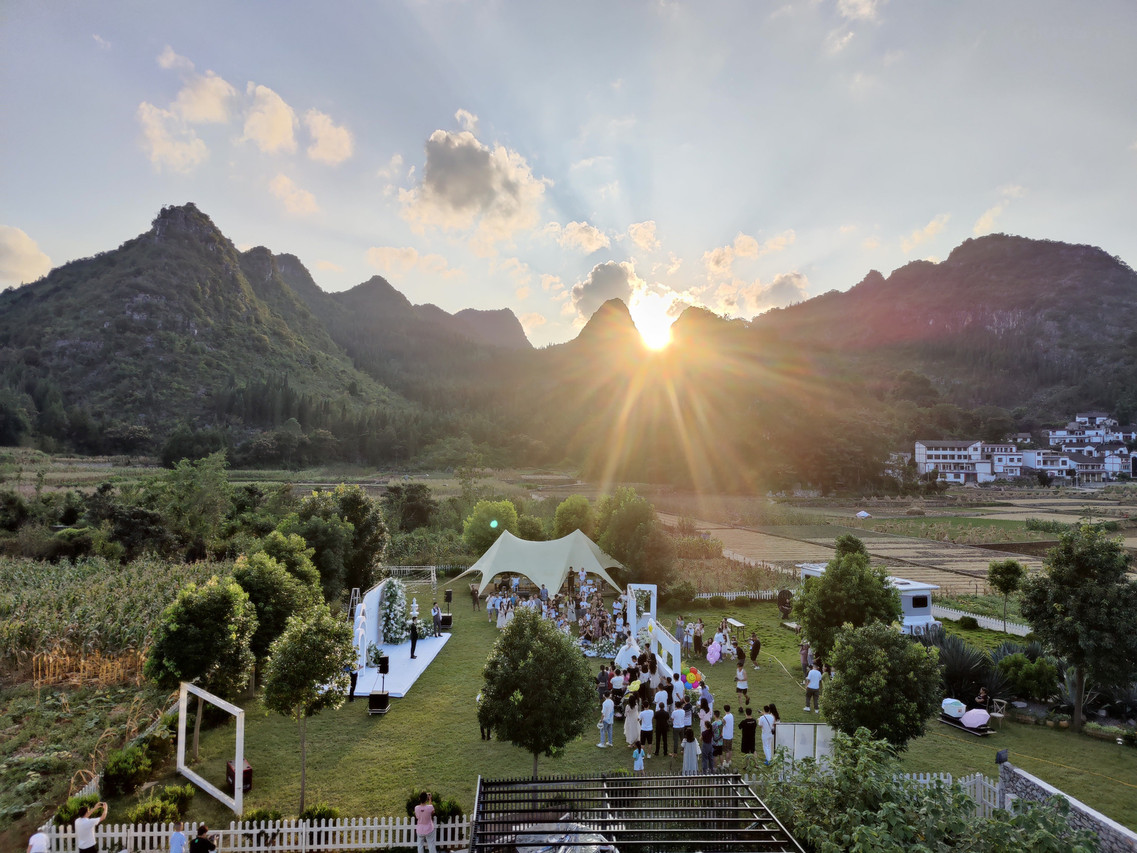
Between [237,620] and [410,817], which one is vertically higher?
[237,620]

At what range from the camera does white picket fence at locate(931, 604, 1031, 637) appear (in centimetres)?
1825

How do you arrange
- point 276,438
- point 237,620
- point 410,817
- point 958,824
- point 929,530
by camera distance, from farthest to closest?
point 276,438 → point 929,530 → point 237,620 → point 410,817 → point 958,824

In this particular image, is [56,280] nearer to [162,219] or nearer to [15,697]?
[162,219]

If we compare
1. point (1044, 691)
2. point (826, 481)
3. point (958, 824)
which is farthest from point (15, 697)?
point (826, 481)

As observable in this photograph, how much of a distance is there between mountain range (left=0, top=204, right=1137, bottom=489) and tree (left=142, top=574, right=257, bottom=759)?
55528mm

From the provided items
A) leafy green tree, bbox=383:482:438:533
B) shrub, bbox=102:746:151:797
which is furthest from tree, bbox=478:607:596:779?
leafy green tree, bbox=383:482:438:533

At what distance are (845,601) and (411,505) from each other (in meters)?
27.8

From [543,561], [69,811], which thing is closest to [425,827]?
[69,811]

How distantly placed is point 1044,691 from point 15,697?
21.5 metres

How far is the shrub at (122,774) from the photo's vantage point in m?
8.36

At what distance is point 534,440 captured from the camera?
100 m

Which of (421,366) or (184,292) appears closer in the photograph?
(184,292)

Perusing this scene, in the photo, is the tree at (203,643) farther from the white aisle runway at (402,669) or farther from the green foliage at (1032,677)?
the green foliage at (1032,677)

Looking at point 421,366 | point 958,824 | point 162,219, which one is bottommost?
point 958,824
